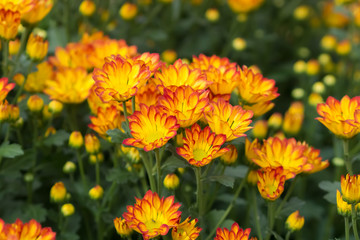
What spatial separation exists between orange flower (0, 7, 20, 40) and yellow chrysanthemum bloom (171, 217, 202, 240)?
2.22 feet

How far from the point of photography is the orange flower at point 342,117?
1187 mm

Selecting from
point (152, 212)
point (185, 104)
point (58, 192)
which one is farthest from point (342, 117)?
point (58, 192)

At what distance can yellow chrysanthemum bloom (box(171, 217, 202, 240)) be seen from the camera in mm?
1088

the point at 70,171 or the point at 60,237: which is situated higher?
the point at 70,171

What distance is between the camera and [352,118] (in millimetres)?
1236

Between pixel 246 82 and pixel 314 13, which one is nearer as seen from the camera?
pixel 246 82

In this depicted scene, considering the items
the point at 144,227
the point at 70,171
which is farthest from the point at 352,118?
the point at 70,171

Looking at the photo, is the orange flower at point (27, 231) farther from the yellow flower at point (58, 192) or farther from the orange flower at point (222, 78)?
the orange flower at point (222, 78)

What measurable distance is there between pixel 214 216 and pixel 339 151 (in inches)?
26.9

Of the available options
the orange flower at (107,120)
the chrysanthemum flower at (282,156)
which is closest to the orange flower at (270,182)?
the chrysanthemum flower at (282,156)

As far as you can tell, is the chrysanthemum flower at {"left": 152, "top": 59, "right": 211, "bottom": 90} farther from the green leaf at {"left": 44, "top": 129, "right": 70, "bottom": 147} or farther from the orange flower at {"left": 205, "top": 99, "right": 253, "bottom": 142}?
the green leaf at {"left": 44, "top": 129, "right": 70, "bottom": 147}

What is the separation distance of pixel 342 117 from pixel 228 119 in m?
0.28

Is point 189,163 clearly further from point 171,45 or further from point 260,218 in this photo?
point 171,45

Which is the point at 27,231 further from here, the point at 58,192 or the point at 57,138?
the point at 57,138
